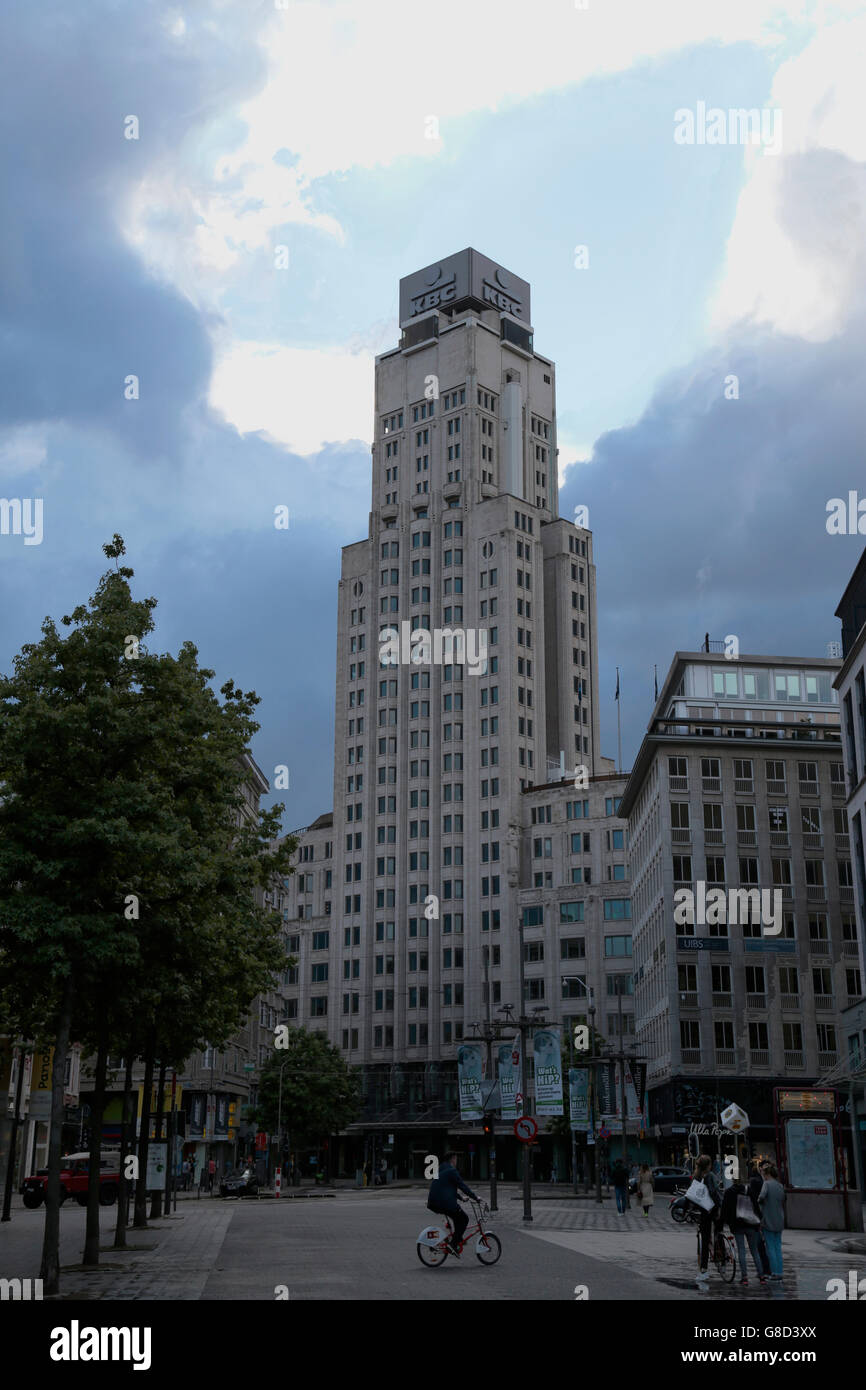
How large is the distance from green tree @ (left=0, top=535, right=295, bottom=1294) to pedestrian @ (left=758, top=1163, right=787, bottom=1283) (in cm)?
1010

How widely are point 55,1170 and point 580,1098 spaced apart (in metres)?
52.6

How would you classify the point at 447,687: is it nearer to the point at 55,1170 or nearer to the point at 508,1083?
the point at 508,1083

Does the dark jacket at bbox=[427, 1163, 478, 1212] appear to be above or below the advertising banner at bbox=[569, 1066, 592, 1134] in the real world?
below

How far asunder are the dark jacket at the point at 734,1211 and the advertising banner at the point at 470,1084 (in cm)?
5169

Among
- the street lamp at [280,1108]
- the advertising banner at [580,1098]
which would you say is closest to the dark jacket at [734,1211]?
the advertising banner at [580,1098]

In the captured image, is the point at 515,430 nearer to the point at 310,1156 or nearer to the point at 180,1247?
the point at 310,1156

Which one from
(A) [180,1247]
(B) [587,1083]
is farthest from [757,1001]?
(A) [180,1247]

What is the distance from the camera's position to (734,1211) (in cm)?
2288

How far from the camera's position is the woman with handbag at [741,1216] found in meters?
22.8

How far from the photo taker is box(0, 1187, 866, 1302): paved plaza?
20.0 metres

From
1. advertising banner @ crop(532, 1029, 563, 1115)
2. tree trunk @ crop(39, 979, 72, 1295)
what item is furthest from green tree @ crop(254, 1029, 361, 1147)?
tree trunk @ crop(39, 979, 72, 1295)

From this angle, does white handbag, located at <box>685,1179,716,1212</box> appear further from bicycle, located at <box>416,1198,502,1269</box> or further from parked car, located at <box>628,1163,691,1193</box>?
parked car, located at <box>628,1163,691,1193</box>
